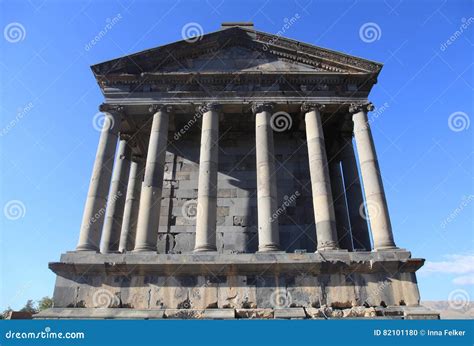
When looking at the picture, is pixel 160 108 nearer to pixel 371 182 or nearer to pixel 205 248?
pixel 205 248

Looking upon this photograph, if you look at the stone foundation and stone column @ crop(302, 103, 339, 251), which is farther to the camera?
stone column @ crop(302, 103, 339, 251)

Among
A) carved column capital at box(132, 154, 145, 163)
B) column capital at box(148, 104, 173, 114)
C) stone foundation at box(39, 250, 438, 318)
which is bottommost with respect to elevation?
stone foundation at box(39, 250, 438, 318)

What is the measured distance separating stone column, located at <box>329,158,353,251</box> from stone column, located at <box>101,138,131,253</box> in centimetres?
1132

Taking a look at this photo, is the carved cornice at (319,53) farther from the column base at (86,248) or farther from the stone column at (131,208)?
the column base at (86,248)

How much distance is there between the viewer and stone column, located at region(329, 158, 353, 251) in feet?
62.0

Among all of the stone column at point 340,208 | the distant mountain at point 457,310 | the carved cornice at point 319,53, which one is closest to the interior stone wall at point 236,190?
the stone column at point 340,208

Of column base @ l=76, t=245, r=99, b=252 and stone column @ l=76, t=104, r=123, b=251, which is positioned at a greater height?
stone column @ l=76, t=104, r=123, b=251

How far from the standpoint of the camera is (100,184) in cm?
1667

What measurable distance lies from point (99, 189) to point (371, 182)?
39.5 ft

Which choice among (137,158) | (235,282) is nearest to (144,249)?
(235,282)

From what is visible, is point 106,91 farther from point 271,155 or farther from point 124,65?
point 271,155

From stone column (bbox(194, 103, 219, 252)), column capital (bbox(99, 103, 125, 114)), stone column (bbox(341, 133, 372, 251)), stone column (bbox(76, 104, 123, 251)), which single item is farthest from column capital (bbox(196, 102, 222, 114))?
stone column (bbox(341, 133, 372, 251))

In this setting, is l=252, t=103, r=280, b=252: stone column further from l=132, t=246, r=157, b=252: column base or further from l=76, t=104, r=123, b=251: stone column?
l=76, t=104, r=123, b=251: stone column

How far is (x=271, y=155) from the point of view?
17344 millimetres
